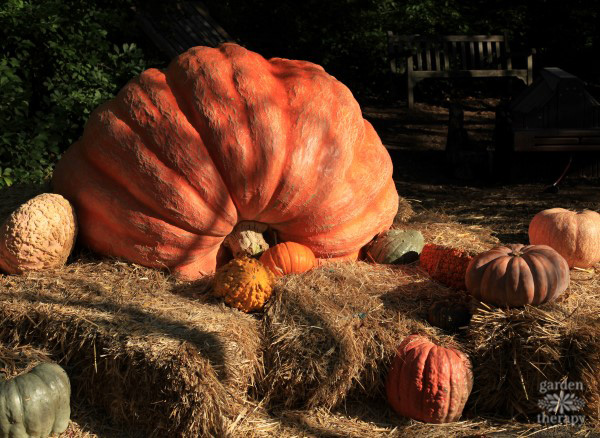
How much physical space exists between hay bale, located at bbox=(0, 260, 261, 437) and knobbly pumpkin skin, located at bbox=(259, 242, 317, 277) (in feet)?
1.72

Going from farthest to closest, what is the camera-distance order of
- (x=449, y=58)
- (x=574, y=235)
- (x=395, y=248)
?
1. (x=449, y=58)
2. (x=395, y=248)
3. (x=574, y=235)

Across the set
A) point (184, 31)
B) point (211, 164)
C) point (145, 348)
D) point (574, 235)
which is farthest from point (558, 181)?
point (184, 31)

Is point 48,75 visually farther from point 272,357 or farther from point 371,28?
point 371,28

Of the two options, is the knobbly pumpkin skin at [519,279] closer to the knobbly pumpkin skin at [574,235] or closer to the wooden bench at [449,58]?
the knobbly pumpkin skin at [574,235]

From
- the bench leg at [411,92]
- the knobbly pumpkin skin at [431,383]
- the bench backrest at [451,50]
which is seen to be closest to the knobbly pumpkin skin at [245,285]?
the knobbly pumpkin skin at [431,383]

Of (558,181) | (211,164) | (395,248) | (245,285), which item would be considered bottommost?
(558,181)

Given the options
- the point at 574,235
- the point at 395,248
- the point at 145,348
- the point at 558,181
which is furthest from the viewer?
the point at 558,181

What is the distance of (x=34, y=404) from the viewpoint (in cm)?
351

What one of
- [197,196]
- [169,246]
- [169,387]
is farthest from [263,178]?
[169,387]

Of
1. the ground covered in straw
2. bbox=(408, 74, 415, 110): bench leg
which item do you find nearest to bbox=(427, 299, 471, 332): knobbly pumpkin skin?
the ground covered in straw

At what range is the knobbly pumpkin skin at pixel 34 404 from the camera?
3506 millimetres

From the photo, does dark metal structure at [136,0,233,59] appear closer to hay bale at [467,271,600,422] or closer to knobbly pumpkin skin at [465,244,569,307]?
knobbly pumpkin skin at [465,244,569,307]

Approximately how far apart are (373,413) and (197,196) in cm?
150

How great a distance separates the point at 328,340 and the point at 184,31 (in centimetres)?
841
